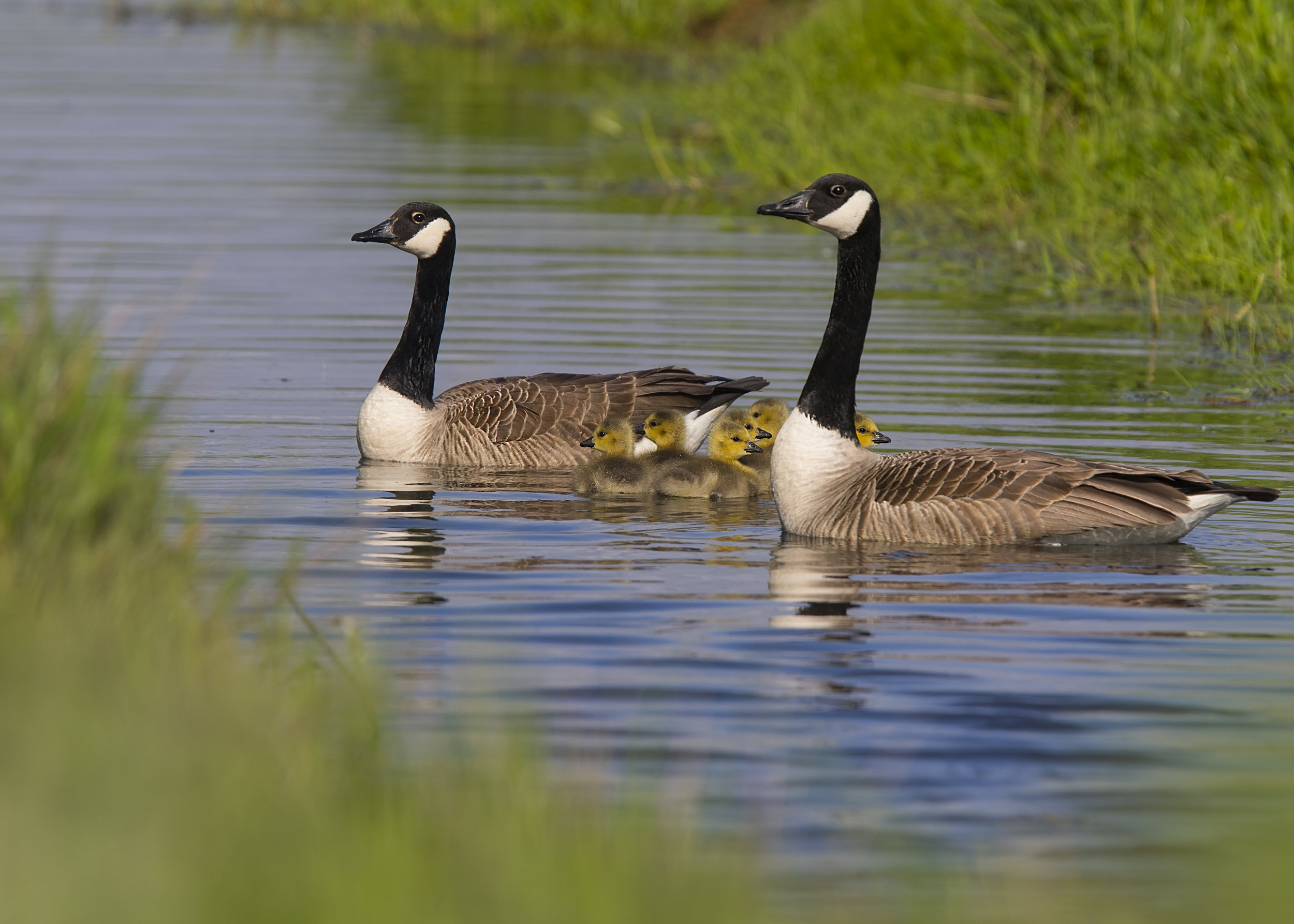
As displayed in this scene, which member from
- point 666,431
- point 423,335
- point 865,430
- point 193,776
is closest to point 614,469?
point 666,431

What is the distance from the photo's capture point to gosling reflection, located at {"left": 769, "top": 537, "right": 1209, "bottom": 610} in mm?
9016

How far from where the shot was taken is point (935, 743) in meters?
6.73

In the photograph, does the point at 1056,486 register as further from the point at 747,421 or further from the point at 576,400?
the point at 576,400

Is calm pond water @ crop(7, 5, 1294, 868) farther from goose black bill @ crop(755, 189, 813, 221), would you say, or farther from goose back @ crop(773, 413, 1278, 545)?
goose black bill @ crop(755, 189, 813, 221)

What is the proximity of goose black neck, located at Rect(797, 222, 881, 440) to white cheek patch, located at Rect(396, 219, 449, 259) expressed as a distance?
3687 mm

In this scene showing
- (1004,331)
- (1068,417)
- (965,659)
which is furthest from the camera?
(1004,331)

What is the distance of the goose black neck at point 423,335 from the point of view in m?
13.2

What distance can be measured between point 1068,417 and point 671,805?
8.14m

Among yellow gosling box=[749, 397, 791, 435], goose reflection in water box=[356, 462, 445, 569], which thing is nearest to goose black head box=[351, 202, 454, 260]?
goose reflection in water box=[356, 462, 445, 569]

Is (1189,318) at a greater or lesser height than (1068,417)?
greater

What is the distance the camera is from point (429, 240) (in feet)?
45.4

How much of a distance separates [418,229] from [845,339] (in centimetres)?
411

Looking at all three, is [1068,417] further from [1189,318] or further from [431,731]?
[431,731]

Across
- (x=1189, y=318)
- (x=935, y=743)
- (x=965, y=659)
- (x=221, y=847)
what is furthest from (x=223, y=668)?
(x=1189, y=318)
